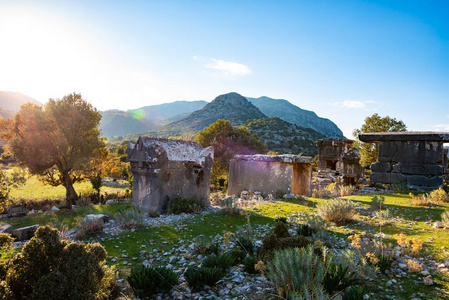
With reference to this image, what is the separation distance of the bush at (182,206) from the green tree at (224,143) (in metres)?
16.4

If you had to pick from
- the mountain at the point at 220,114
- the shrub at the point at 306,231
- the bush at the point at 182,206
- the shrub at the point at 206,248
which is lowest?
the bush at the point at 182,206

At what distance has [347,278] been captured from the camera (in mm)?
2975

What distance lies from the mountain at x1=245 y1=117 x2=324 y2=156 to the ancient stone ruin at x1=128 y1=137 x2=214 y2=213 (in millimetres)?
31619

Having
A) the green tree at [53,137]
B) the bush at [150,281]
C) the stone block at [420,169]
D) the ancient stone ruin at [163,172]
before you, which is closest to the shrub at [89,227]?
the ancient stone ruin at [163,172]

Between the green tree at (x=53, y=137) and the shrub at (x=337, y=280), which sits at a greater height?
the green tree at (x=53, y=137)

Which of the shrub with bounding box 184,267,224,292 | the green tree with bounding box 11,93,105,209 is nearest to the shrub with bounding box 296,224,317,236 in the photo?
the shrub with bounding box 184,267,224,292

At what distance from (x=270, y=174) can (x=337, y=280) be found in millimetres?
7920

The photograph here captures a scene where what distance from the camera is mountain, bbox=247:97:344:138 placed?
344ft

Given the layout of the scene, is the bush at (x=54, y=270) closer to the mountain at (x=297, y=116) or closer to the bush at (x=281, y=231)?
the bush at (x=281, y=231)

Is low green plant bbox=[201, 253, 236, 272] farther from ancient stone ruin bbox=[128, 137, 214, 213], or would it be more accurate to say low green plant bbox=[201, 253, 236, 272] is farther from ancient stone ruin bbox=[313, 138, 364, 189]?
ancient stone ruin bbox=[313, 138, 364, 189]

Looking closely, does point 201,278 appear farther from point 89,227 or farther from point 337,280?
point 89,227

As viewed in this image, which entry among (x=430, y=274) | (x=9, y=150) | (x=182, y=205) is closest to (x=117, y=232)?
(x=182, y=205)

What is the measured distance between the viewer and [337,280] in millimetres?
2934

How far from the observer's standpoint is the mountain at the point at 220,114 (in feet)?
221
